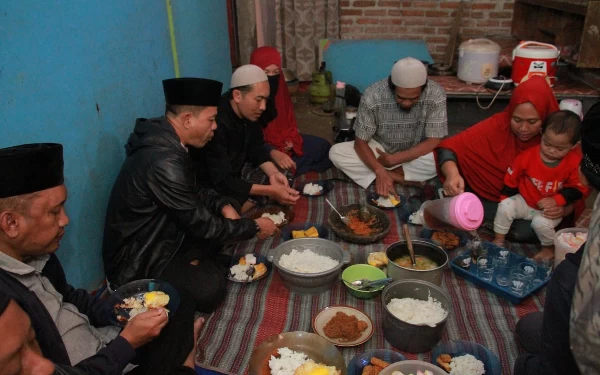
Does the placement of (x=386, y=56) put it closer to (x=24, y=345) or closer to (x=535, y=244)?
(x=535, y=244)

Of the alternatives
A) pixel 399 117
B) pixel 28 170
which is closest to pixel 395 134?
pixel 399 117

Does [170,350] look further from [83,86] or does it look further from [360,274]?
[83,86]

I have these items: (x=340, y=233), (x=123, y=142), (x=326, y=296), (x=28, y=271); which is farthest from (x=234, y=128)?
(x=28, y=271)

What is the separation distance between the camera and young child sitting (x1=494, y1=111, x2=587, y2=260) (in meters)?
2.54

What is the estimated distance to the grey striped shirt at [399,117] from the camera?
352 centimetres

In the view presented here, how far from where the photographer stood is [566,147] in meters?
2.56

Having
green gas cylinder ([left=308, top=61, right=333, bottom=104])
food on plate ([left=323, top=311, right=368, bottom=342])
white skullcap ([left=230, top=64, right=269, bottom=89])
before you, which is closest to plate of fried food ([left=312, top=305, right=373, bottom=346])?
food on plate ([left=323, top=311, right=368, bottom=342])

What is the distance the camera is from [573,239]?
7.67ft

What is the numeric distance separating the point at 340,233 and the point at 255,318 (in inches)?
31.7

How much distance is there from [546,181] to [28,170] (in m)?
2.75

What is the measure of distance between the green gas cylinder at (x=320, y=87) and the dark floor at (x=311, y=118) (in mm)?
138

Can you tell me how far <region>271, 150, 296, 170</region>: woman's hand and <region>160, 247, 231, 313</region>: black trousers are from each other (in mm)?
1366

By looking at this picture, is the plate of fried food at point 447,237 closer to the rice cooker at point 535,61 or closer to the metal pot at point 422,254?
the metal pot at point 422,254

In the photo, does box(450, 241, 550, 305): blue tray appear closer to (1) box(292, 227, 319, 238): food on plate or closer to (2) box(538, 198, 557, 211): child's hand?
(2) box(538, 198, 557, 211): child's hand
